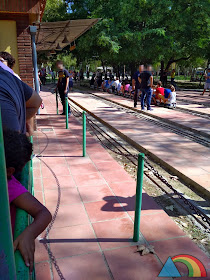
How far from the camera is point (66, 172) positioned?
488cm

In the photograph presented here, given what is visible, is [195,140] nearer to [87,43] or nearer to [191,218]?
[191,218]

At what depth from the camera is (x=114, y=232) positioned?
3133 millimetres

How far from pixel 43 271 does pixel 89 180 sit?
2.11 m

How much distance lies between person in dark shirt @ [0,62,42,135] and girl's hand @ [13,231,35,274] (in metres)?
0.76

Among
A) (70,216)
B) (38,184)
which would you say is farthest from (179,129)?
(70,216)

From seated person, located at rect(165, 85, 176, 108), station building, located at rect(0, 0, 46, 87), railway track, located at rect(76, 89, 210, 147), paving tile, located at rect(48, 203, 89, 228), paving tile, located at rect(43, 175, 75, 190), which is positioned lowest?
paving tile, located at rect(48, 203, 89, 228)

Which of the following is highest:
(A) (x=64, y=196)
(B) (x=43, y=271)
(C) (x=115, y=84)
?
(C) (x=115, y=84)

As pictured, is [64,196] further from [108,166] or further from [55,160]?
[55,160]

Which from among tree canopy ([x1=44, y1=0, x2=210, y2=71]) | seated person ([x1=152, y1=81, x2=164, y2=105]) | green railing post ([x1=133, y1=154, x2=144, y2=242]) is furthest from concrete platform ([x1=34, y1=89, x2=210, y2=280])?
tree canopy ([x1=44, y1=0, x2=210, y2=71])

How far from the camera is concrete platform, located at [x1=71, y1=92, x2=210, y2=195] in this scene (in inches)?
189

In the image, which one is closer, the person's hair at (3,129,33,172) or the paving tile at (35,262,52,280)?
the person's hair at (3,129,33,172)

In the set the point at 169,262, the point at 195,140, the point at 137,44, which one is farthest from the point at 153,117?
the point at 137,44

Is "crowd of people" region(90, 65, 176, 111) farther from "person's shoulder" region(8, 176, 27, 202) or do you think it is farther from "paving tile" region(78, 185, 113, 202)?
"person's shoulder" region(8, 176, 27, 202)

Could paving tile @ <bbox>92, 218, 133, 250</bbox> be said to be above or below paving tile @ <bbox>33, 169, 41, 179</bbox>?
below
